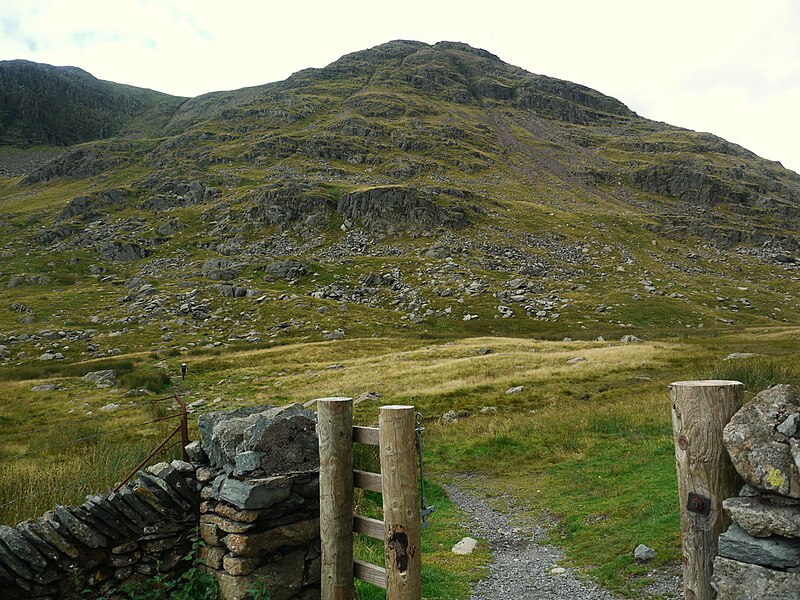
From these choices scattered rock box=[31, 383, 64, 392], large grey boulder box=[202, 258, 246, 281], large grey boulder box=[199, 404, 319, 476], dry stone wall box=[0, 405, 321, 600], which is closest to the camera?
dry stone wall box=[0, 405, 321, 600]

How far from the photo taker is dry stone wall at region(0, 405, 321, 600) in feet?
20.1

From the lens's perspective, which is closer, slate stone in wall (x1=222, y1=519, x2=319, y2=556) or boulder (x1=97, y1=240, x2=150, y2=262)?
slate stone in wall (x1=222, y1=519, x2=319, y2=556)

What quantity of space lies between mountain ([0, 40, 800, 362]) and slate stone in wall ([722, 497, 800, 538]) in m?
54.8

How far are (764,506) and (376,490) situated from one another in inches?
162

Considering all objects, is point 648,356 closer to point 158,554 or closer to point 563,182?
point 158,554

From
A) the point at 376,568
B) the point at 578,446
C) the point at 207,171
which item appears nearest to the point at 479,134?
the point at 207,171

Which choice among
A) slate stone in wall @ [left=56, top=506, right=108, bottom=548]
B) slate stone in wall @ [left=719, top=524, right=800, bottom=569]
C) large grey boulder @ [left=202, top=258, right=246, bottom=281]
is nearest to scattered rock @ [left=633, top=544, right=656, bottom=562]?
slate stone in wall @ [left=719, top=524, right=800, bottom=569]

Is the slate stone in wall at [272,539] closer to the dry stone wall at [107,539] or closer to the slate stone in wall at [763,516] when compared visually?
the dry stone wall at [107,539]

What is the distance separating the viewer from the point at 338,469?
6469mm

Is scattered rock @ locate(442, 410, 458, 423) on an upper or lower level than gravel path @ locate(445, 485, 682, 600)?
lower

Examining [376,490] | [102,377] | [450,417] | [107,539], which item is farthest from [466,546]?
[102,377]

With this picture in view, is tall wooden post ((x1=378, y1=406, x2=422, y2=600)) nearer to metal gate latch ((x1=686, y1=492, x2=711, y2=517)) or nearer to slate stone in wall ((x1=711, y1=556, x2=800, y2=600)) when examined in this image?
metal gate latch ((x1=686, y1=492, x2=711, y2=517))

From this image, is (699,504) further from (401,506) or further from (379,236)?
(379,236)

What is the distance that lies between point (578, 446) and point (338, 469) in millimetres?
13983
